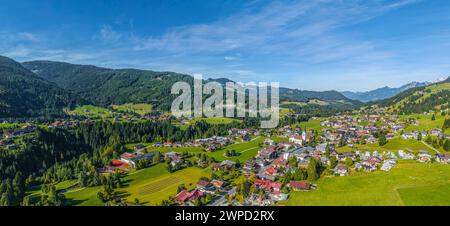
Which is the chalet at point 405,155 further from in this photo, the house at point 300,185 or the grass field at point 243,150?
the grass field at point 243,150

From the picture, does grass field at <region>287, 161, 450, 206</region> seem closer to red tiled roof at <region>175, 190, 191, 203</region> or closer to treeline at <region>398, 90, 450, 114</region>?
red tiled roof at <region>175, 190, 191, 203</region>

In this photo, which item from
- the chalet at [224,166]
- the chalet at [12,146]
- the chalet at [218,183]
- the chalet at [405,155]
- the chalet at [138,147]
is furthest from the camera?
the chalet at [138,147]

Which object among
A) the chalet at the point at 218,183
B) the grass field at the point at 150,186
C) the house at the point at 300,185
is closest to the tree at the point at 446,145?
the house at the point at 300,185

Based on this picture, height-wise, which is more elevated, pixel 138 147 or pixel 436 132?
pixel 436 132

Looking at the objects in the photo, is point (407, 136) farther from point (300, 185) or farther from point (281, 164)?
point (300, 185)

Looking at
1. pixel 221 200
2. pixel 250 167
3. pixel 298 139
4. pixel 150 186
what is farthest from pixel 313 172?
pixel 298 139
